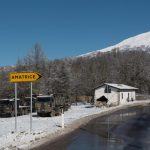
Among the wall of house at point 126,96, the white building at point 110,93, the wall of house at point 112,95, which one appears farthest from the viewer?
the wall of house at point 126,96

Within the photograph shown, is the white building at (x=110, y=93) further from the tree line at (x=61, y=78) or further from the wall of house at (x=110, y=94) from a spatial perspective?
the tree line at (x=61, y=78)

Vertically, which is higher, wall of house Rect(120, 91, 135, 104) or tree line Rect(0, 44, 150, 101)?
tree line Rect(0, 44, 150, 101)

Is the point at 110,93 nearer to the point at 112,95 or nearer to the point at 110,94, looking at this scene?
the point at 110,94

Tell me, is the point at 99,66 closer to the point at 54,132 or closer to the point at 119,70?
the point at 119,70

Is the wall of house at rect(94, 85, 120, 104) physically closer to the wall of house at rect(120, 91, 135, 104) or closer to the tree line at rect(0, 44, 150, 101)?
the wall of house at rect(120, 91, 135, 104)

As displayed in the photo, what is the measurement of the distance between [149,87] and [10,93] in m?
63.9

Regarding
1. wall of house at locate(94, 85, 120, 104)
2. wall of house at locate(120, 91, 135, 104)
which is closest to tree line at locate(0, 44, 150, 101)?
wall of house at locate(94, 85, 120, 104)

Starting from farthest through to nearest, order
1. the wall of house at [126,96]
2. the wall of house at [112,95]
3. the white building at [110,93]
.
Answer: the wall of house at [126,96] < the white building at [110,93] < the wall of house at [112,95]

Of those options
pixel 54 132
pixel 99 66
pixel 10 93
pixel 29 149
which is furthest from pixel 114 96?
pixel 99 66

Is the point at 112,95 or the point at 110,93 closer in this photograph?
the point at 112,95

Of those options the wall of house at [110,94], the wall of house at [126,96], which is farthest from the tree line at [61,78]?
the wall of house at [126,96]

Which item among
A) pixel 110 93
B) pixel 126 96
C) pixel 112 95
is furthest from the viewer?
pixel 126 96

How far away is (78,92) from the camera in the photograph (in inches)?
3593

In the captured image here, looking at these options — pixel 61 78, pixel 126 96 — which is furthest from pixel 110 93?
pixel 61 78
